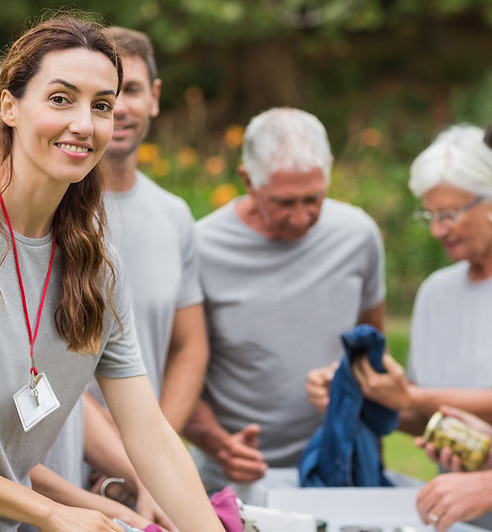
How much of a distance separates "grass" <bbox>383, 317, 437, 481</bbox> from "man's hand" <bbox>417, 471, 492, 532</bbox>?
8.94 feet

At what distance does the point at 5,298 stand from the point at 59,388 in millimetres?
242

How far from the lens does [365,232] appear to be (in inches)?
138

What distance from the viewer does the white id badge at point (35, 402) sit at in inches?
75.4

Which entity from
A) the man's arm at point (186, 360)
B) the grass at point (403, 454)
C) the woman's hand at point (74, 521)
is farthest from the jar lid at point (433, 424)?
the grass at point (403, 454)

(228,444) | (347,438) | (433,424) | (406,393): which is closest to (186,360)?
(228,444)

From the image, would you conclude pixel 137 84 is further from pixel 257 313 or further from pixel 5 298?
pixel 5 298

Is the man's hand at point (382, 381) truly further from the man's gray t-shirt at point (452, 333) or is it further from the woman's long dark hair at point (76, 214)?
the woman's long dark hair at point (76, 214)

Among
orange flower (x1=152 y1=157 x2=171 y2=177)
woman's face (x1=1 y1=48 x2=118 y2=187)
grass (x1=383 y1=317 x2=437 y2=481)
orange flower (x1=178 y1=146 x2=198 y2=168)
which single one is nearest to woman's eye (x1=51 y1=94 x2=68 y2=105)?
woman's face (x1=1 y1=48 x2=118 y2=187)

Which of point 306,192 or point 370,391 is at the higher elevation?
point 306,192

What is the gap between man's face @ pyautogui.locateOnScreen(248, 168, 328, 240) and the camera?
3.23 meters

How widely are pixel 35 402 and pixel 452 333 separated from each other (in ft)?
5.94

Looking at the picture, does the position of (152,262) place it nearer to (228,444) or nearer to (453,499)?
(228,444)

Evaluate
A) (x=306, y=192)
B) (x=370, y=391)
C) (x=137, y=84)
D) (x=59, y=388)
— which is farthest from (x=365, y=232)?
(x=59, y=388)

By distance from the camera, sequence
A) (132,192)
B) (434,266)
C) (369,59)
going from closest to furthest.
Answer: (132,192)
(434,266)
(369,59)
